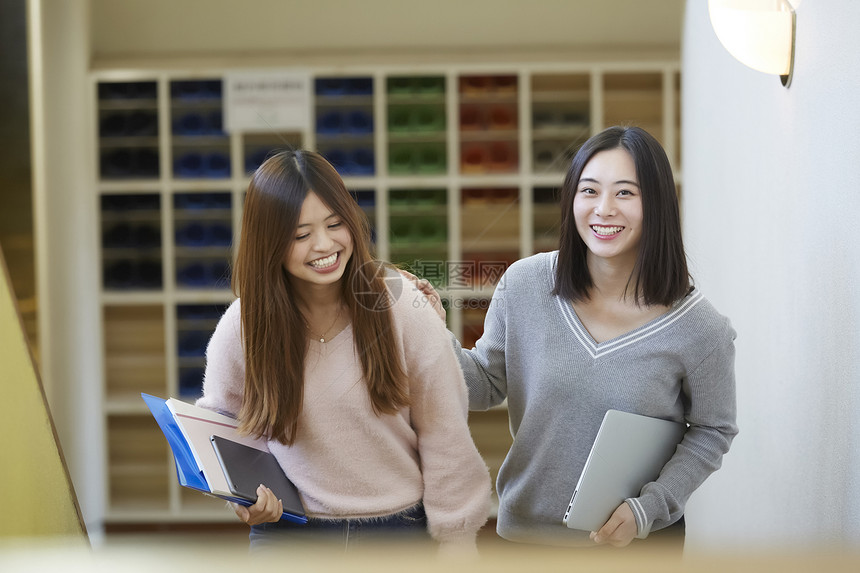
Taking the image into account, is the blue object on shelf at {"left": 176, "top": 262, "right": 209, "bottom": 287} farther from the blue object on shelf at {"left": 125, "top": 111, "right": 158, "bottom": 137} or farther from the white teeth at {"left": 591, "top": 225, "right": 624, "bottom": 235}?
the white teeth at {"left": 591, "top": 225, "right": 624, "bottom": 235}

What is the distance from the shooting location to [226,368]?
145 centimetres

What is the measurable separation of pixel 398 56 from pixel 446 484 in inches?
116

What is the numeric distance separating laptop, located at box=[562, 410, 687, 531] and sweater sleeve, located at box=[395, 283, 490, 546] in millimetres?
178

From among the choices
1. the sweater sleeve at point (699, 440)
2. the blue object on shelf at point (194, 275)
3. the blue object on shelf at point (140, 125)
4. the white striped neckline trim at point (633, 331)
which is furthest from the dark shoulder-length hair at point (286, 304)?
the blue object on shelf at point (140, 125)

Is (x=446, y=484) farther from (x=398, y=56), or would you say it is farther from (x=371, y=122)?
(x=398, y=56)

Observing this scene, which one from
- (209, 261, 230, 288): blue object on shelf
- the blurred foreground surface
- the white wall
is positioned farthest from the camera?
(209, 261, 230, 288): blue object on shelf

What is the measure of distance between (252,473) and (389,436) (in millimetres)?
229

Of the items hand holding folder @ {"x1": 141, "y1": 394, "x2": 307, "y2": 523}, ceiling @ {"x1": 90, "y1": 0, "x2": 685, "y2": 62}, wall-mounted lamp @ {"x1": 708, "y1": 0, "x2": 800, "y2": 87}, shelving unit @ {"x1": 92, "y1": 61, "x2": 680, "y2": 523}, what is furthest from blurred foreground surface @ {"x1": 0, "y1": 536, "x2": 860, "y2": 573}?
ceiling @ {"x1": 90, "y1": 0, "x2": 685, "y2": 62}

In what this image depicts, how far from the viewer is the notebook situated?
130 cm

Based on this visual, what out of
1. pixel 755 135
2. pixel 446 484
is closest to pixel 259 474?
pixel 446 484

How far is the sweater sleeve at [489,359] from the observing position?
60.9 inches

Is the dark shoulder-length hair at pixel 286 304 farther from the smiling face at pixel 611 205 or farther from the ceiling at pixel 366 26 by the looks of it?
the ceiling at pixel 366 26

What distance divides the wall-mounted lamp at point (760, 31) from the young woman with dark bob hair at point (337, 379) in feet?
2.76

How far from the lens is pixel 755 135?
6.70ft
